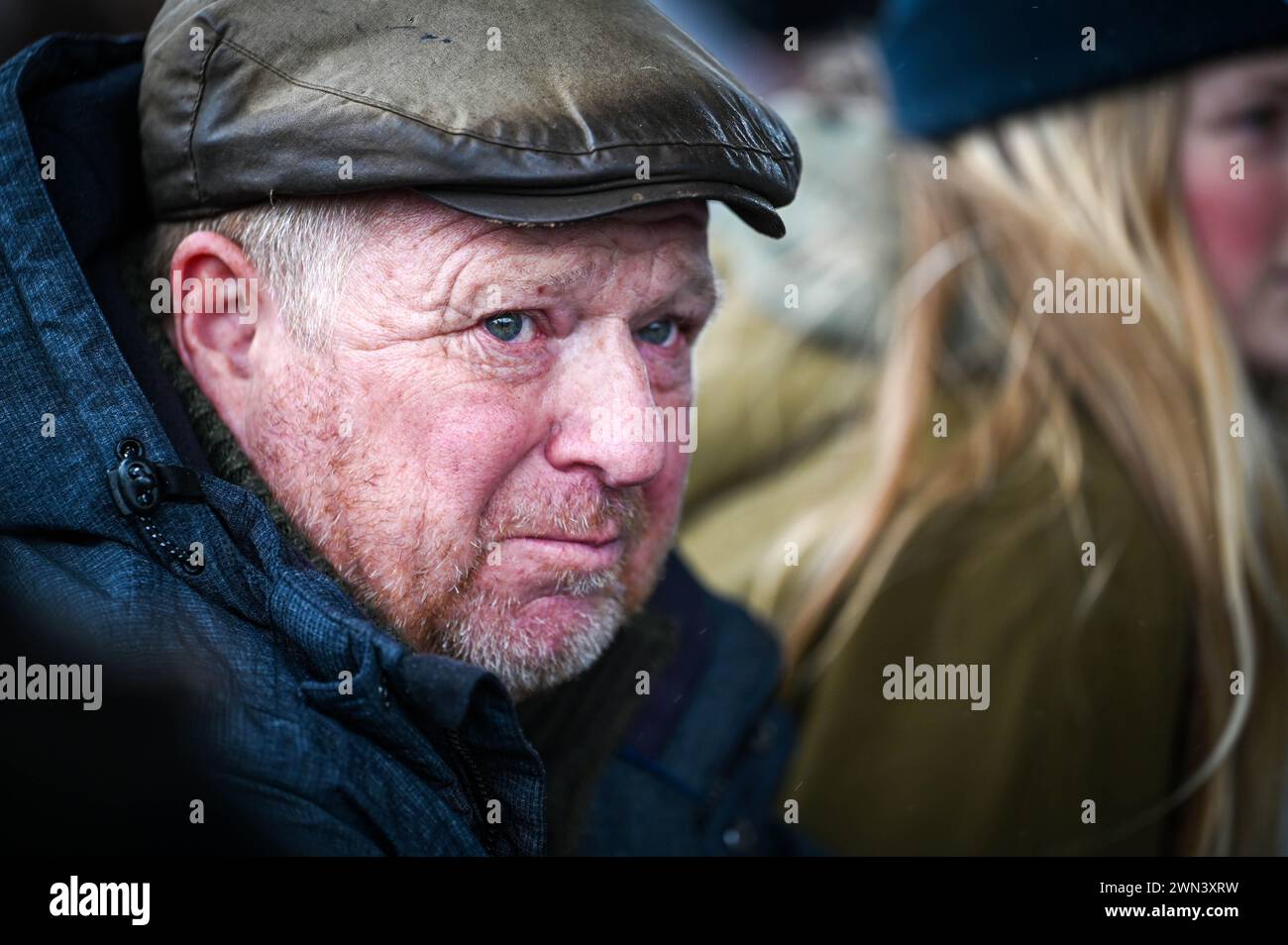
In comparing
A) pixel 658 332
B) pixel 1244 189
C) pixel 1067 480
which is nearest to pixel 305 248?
pixel 658 332

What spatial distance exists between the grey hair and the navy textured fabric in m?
0.14

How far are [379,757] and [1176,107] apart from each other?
1.60m

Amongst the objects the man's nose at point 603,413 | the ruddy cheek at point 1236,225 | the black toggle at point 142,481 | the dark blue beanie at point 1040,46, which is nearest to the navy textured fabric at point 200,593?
the black toggle at point 142,481

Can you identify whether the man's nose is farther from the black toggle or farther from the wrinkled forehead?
the black toggle

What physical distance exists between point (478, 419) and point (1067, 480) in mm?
1153

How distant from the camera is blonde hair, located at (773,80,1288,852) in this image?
1905 mm

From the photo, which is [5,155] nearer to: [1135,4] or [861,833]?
[861,833]

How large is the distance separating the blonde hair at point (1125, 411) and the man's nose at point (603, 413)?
0.86 metres

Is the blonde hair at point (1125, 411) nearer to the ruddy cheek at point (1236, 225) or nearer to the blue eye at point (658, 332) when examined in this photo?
the ruddy cheek at point (1236, 225)

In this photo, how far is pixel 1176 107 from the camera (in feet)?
6.47

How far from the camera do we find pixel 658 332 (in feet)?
4.37

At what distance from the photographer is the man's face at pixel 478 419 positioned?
1.17 m

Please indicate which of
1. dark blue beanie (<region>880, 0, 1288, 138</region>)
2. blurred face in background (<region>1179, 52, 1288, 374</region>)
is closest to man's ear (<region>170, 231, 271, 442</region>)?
dark blue beanie (<region>880, 0, 1288, 138</region>)
